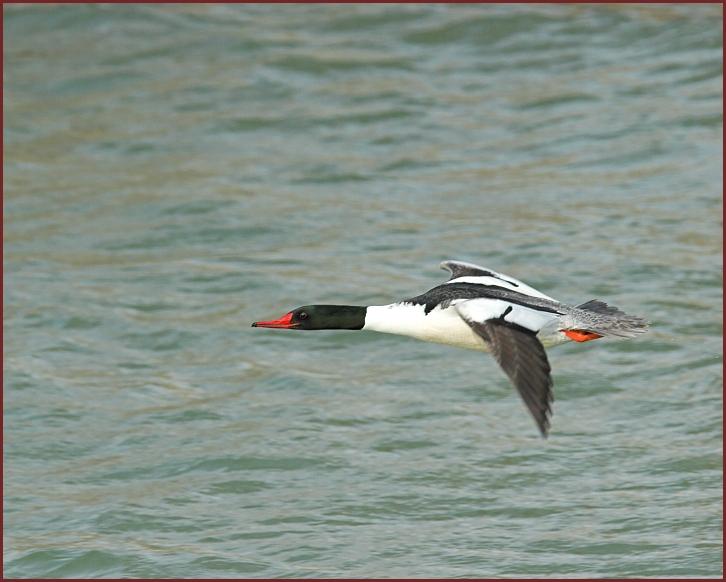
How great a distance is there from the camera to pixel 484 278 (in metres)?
9.45

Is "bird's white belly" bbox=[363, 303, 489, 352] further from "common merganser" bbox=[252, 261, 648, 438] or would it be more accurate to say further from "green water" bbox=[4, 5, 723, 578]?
"green water" bbox=[4, 5, 723, 578]

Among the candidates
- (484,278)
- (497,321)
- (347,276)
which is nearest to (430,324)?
(497,321)

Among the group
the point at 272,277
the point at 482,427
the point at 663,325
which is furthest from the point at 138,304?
the point at 663,325

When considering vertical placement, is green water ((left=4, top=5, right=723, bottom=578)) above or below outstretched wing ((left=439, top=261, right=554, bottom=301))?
below

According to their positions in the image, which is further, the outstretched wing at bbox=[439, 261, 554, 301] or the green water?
the green water

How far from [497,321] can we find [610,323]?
84 cm

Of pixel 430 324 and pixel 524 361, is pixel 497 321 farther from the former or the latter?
pixel 430 324

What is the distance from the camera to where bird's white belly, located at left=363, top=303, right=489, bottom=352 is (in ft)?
28.5

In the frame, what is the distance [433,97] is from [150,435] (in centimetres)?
701

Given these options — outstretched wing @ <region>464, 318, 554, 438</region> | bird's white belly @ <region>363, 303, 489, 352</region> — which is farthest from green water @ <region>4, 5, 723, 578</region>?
outstretched wing @ <region>464, 318, 554, 438</region>

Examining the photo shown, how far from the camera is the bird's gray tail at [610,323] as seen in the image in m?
8.60

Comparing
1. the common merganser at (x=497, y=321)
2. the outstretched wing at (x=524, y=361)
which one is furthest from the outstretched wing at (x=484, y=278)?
the outstretched wing at (x=524, y=361)

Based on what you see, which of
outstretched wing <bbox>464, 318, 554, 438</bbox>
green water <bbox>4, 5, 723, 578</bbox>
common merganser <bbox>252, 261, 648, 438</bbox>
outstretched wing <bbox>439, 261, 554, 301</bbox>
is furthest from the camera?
green water <bbox>4, 5, 723, 578</bbox>

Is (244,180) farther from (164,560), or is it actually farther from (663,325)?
(164,560)
